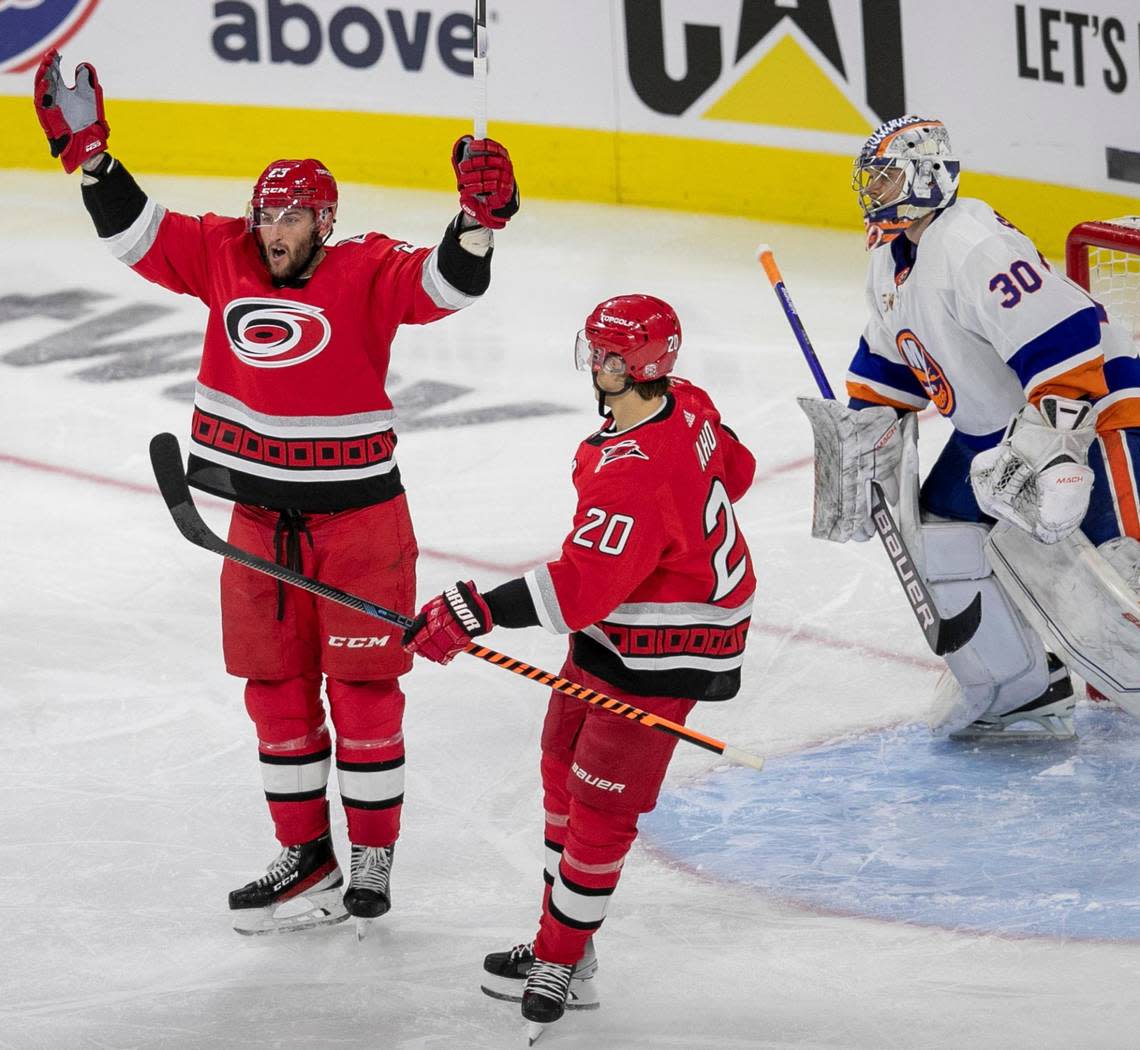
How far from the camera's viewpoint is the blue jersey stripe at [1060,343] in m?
3.44

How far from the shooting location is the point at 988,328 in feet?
11.6

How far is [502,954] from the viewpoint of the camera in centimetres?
311

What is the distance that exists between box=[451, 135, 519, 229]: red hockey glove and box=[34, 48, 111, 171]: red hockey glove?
1.98 ft

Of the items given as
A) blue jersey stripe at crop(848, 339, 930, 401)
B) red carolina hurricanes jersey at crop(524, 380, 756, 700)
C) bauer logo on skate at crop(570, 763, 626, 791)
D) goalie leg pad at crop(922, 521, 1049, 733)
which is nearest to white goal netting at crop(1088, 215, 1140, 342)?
blue jersey stripe at crop(848, 339, 930, 401)

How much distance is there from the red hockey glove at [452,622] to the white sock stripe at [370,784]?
0.54 meters

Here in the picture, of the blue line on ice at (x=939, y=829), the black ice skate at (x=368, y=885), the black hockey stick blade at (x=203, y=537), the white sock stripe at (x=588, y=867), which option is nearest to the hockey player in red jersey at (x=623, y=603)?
the white sock stripe at (x=588, y=867)

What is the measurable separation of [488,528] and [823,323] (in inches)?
81.2

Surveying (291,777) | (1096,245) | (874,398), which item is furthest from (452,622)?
(1096,245)

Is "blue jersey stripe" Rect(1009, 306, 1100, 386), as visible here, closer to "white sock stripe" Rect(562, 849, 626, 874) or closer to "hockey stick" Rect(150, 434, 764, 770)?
"hockey stick" Rect(150, 434, 764, 770)

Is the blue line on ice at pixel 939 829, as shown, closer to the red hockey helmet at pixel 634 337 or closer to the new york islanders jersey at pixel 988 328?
the new york islanders jersey at pixel 988 328

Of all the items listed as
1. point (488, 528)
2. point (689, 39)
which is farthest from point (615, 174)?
point (488, 528)

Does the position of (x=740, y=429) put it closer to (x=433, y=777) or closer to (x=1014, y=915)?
(x=433, y=777)

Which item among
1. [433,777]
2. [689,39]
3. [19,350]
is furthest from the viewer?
[689,39]

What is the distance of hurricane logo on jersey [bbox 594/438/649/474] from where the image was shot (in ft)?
9.13
